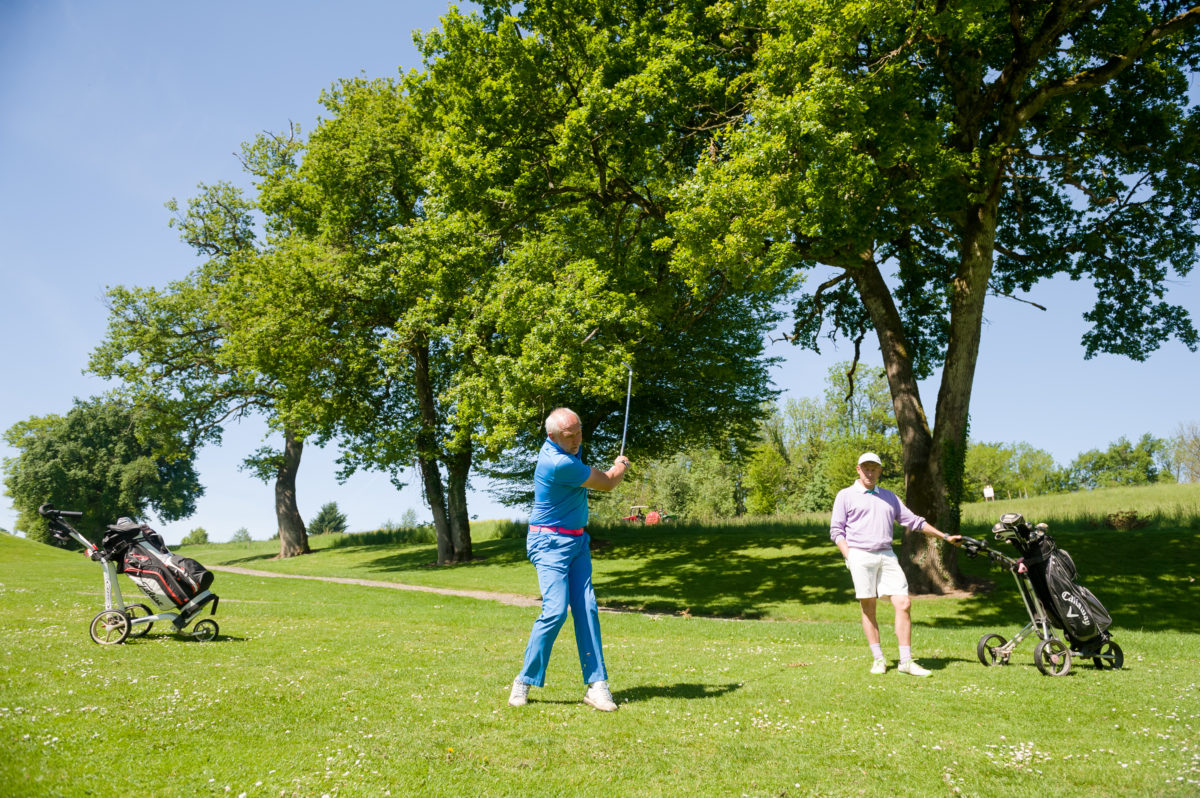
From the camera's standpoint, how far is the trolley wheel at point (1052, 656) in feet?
24.0

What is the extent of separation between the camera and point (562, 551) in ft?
20.1

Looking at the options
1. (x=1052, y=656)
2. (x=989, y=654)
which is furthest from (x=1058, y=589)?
(x=989, y=654)

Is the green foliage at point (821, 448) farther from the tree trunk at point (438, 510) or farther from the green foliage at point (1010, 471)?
the tree trunk at point (438, 510)

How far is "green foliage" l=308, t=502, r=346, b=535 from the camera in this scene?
8019 cm

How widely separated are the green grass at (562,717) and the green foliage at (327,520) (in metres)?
71.9

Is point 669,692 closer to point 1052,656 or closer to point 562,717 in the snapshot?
point 562,717

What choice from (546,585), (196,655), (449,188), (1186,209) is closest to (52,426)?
(449,188)

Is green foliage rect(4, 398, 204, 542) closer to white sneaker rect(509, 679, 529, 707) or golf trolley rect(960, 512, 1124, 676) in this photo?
white sneaker rect(509, 679, 529, 707)

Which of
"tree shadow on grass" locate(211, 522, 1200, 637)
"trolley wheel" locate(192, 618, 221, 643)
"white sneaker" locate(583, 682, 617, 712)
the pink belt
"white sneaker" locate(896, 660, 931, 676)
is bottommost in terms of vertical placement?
"tree shadow on grass" locate(211, 522, 1200, 637)

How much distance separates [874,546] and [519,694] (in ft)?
13.2

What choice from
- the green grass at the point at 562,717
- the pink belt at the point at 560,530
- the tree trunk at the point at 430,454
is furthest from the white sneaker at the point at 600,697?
the tree trunk at the point at 430,454

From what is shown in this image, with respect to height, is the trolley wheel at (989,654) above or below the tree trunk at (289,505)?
below

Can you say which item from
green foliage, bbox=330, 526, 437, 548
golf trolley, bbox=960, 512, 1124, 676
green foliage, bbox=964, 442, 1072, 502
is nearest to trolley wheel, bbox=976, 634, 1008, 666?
golf trolley, bbox=960, 512, 1124, 676

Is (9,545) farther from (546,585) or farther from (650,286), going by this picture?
(546,585)
